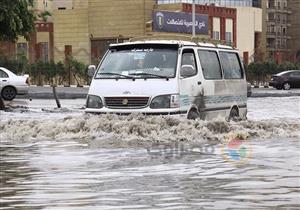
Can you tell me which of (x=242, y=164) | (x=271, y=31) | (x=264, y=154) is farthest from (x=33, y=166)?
(x=271, y=31)

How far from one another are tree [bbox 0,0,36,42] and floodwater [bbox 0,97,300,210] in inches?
289

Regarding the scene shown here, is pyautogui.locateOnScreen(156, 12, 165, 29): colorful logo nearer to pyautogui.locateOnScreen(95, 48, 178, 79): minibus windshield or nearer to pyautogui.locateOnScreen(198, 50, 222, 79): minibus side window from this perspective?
pyautogui.locateOnScreen(198, 50, 222, 79): minibus side window

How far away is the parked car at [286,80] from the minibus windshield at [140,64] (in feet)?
119

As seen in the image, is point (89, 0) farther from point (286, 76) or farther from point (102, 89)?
point (102, 89)

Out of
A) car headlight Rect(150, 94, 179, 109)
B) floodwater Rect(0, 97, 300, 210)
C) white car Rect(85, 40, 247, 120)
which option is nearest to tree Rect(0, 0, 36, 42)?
white car Rect(85, 40, 247, 120)

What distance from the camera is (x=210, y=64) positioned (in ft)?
49.3

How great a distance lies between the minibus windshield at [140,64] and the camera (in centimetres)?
1352

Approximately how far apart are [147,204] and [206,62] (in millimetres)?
8176

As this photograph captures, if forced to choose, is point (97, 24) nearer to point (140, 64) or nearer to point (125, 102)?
point (140, 64)

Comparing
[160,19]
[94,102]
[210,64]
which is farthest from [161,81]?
[160,19]

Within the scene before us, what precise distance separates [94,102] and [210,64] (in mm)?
3003

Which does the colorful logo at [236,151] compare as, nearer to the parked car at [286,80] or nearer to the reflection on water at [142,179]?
the reflection on water at [142,179]

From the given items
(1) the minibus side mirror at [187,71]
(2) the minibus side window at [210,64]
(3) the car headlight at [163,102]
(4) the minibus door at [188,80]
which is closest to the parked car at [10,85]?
(2) the minibus side window at [210,64]

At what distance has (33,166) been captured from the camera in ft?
32.1
